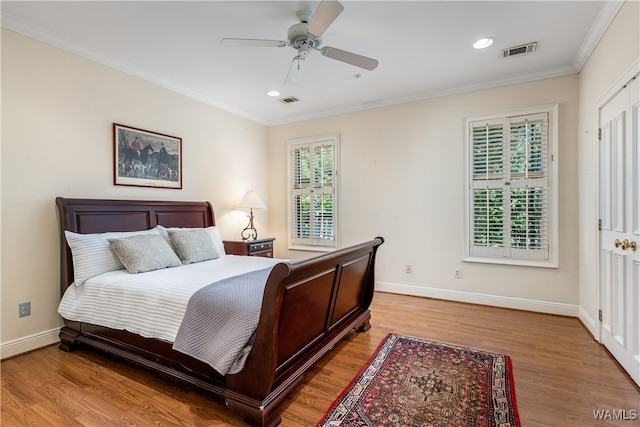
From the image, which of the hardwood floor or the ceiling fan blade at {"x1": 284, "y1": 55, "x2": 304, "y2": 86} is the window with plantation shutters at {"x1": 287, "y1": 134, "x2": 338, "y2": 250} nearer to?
the ceiling fan blade at {"x1": 284, "y1": 55, "x2": 304, "y2": 86}

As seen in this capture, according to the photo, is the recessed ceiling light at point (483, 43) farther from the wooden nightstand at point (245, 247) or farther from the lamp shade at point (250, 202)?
the wooden nightstand at point (245, 247)

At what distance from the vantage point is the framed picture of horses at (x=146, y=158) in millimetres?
3295

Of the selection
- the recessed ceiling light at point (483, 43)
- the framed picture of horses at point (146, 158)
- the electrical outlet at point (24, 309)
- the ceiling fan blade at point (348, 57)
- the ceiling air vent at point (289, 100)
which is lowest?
the electrical outlet at point (24, 309)

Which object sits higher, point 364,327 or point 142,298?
point 142,298

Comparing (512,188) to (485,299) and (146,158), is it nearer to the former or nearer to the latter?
(485,299)

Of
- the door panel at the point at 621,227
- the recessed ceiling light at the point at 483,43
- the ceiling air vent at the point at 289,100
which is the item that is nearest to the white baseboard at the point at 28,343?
the ceiling air vent at the point at 289,100

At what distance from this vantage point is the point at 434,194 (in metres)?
4.13

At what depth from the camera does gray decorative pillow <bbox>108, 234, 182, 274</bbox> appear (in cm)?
266

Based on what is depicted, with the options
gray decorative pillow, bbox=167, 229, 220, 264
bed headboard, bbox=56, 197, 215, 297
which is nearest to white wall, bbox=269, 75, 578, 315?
gray decorative pillow, bbox=167, 229, 220, 264

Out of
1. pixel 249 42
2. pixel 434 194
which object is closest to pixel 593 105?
pixel 434 194

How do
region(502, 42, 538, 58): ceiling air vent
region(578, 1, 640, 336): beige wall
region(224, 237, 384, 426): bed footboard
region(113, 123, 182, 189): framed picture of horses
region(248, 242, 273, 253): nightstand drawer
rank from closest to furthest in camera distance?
region(224, 237, 384, 426): bed footboard < region(578, 1, 640, 336): beige wall < region(502, 42, 538, 58): ceiling air vent < region(113, 123, 182, 189): framed picture of horses < region(248, 242, 273, 253): nightstand drawer

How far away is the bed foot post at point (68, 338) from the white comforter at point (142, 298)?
140mm

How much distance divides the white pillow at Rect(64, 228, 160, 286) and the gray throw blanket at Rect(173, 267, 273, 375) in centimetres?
128

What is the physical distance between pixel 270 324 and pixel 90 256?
1999mm
